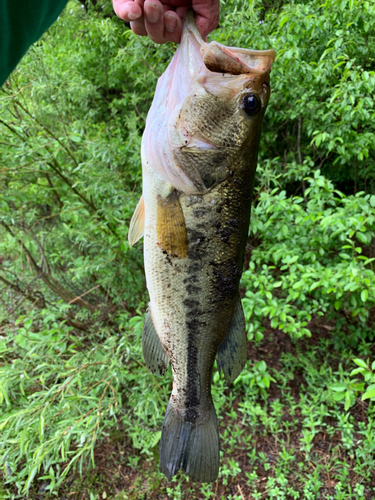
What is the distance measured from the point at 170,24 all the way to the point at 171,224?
896 mm

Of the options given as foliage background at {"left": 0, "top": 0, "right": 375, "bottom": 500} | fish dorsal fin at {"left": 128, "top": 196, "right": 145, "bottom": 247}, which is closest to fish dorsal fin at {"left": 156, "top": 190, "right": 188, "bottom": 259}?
fish dorsal fin at {"left": 128, "top": 196, "right": 145, "bottom": 247}

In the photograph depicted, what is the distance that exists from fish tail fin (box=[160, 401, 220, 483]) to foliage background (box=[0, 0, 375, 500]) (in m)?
0.61

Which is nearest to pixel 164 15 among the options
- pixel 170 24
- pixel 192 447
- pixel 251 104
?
pixel 170 24

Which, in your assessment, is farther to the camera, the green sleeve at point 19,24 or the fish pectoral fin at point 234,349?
the fish pectoral fin at point 234,349

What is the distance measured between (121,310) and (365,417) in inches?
103

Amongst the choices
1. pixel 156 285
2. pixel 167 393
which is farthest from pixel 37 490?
pixel 156 285

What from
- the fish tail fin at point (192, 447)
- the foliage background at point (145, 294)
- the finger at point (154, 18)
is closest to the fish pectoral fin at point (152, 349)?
the fish tail fin at point (192, 447)

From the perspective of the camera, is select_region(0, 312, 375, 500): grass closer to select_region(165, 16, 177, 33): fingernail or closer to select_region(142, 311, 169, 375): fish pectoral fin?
select_region(142, 311, 169, 375): fish pectoral fin

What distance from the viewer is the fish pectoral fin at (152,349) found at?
153 cm

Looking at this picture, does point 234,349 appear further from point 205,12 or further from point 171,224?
point 205,12

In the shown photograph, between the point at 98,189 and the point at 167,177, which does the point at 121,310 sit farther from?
the point at 167,177

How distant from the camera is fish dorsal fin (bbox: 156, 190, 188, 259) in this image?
4.18 feet

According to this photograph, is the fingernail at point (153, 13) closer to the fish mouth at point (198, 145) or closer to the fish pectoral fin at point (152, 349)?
the fish mouth at point (198, 145)

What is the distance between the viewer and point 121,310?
10.3 ft
